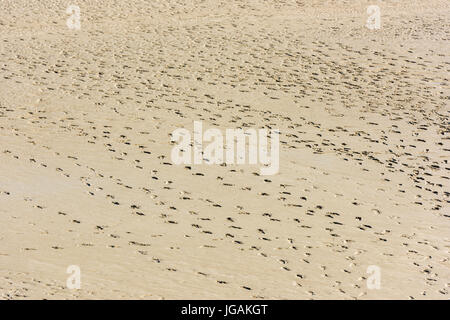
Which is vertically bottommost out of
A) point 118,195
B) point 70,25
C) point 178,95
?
point 118,195

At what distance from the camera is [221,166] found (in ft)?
31.3

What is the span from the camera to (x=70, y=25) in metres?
14.8

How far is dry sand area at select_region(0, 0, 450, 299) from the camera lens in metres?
7.15

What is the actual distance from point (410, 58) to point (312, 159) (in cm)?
501

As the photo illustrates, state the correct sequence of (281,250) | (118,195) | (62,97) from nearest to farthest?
1. (281,250)
2. (118,195)
3. (62,97)

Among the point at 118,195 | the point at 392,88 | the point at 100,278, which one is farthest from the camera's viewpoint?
the point at 392,88

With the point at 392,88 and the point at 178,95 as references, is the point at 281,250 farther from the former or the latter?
the point at 392,88

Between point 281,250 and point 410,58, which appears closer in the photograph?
point 281,250

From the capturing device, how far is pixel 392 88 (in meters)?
12.4

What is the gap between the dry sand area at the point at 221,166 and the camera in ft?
23.5
